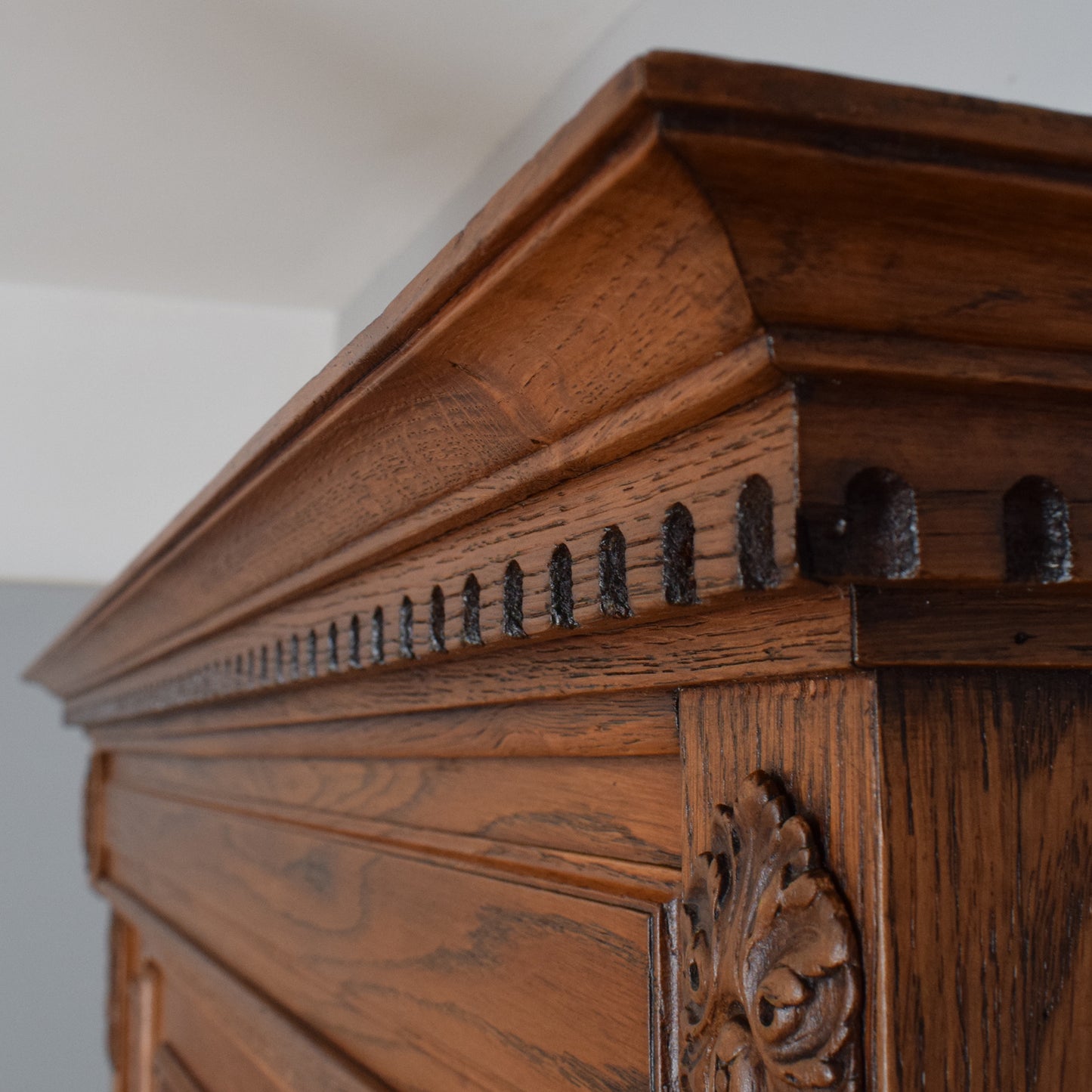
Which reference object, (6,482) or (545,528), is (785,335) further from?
(6,482)

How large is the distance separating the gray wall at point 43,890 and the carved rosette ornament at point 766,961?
226cm

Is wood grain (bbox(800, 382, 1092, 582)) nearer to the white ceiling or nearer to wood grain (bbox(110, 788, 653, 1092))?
wood grain (bbox(110, 788, 653, 1092))

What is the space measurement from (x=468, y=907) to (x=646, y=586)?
0.67 feet

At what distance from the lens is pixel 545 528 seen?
286mm

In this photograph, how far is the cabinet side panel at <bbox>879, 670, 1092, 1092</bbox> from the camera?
196mm

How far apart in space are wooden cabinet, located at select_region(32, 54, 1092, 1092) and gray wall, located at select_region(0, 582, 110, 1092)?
2.16 m

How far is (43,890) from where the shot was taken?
229cm

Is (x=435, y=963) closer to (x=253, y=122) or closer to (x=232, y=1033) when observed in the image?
(x=232, y=1033)

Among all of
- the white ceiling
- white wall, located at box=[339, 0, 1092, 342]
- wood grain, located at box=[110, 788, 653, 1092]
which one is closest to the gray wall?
the white ceiling

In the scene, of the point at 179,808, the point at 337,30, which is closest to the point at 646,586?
the point at 179,808

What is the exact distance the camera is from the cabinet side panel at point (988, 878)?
20 cm

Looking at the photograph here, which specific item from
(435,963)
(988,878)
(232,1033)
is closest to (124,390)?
(232,1033)

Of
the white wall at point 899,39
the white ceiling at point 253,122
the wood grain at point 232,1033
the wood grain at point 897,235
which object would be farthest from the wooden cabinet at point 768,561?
the white ceiling at point 253,122

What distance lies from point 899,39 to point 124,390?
1.79 metres
